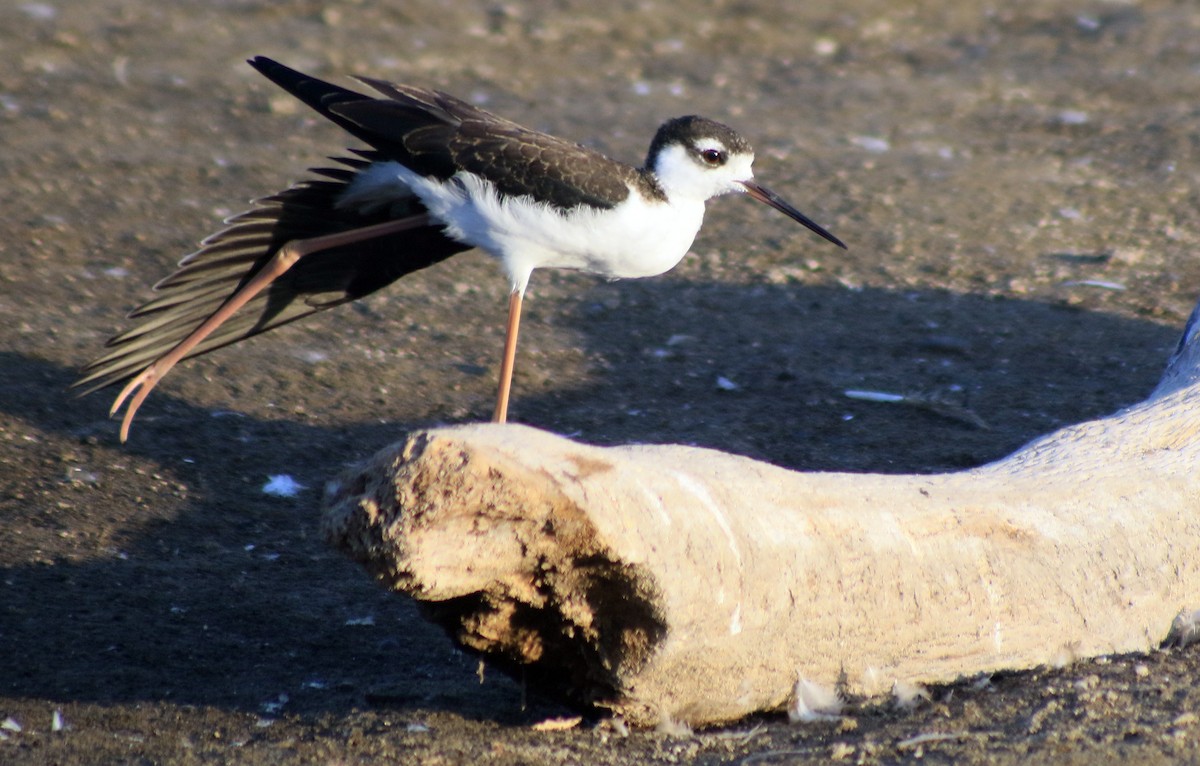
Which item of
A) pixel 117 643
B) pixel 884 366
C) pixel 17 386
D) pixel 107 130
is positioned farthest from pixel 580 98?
pixel 117 643

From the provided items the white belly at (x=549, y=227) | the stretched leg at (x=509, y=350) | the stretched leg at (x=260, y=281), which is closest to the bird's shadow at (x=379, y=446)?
the stretched leg at (x=260, y=281)

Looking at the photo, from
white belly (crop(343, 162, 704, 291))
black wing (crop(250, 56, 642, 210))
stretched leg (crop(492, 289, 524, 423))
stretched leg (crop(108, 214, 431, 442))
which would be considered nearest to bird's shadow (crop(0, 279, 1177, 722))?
stretched leg (crop(108, 214, 431, 442))

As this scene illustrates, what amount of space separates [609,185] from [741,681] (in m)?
1.58

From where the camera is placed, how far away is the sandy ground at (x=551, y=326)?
128 inches

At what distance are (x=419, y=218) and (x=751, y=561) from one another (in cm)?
179

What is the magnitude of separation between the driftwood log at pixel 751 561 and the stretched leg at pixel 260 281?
149cm

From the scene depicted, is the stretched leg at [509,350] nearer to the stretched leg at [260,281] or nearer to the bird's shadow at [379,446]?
the stretched leg at [260,281]

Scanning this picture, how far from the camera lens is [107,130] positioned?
25.7 ft

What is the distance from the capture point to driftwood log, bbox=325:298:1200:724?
2.72 m

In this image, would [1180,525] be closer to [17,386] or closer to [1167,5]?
[17,386]

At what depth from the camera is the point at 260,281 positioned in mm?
4270

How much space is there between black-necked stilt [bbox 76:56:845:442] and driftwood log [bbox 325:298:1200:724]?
1149mm

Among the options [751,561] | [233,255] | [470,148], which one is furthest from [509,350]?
[751,561]

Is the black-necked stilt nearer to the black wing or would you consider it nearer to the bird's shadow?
the black wing
